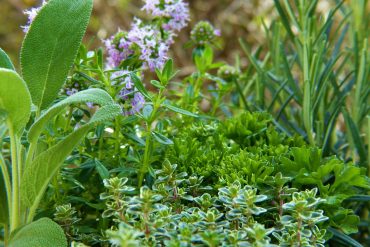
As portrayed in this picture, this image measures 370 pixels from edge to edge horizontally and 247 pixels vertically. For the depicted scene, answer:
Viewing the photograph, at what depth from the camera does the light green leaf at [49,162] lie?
2.51 feet

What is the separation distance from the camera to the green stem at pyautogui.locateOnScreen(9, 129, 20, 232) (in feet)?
2.67

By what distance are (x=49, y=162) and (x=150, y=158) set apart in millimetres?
187

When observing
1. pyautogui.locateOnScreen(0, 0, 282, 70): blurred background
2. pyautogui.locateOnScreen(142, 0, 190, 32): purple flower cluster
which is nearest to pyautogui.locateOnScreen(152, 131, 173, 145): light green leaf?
pyautogui.locateOnScreen(142, 0, 190, 32): purple flower cluster

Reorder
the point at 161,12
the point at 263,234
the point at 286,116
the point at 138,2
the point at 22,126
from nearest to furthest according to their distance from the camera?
the point at 263,234 → the point at 22,126 → the point at 161,12 → the point at 286,116 → the point at 138,2

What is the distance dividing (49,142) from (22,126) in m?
0.14

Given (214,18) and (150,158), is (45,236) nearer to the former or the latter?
(150,158)

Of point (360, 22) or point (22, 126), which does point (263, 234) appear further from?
point (360, 22)

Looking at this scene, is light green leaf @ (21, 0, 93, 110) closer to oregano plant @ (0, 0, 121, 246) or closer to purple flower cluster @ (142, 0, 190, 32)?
oregano plant @ (0, 0, 121, 246)

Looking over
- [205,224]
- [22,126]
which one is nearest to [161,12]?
[22,126]

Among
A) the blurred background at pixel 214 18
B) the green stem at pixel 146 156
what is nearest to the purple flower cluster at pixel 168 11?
the green stem at pixel 146 156

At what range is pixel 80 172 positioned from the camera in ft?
3.20

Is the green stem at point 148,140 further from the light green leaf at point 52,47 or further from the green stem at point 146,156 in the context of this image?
the light green leaf at point 52,47

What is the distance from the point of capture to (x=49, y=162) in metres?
0.81

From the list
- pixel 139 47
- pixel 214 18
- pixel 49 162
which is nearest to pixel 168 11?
pixel 139 47
